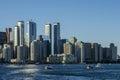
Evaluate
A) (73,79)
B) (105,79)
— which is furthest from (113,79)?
(73,79)

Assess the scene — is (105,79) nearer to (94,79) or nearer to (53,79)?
(94,79)

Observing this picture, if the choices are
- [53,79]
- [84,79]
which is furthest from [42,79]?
[84,79]

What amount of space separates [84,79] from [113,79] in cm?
659

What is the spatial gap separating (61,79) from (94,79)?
745 centimetres

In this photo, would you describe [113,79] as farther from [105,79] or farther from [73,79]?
[73,79]

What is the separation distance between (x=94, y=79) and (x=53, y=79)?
9273 mm

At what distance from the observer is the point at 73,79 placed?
11219cm

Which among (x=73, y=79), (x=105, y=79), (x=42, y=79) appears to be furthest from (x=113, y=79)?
(x=42, y=79)

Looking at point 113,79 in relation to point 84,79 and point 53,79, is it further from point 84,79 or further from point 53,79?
point 53,79

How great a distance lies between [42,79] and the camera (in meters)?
112

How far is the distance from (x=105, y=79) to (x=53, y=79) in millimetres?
11779

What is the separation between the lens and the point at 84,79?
112875 mm

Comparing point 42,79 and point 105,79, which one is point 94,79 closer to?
point 105,79

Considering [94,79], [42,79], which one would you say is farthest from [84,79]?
[42,79]
